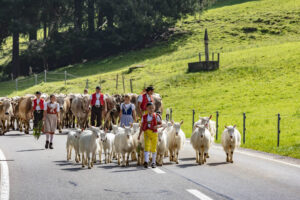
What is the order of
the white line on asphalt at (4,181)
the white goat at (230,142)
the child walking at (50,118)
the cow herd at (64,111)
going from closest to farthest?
1. the white line on asphalt at (4,181)
2. the white goat at (230,142)
3. the child walking at (50,118)
4. the cow herd at (64,111)

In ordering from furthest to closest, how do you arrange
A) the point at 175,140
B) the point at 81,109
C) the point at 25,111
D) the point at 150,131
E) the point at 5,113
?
the point at 81,109, the point at 25,111, the point at 5,113, the point at 175,140, the point at 150,131

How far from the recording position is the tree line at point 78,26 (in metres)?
69.8

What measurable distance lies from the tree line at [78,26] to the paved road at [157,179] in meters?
54.2

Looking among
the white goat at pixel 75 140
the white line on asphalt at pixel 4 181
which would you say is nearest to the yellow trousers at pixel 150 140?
the white goat at pixel 75 140

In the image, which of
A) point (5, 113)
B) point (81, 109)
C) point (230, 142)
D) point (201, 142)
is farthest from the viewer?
point (81, 109)

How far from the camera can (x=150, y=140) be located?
1470cm

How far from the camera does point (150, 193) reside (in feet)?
34.1

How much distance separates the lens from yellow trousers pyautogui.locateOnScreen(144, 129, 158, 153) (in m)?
14.6

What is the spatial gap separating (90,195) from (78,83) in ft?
159

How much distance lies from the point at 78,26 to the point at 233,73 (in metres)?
30.1

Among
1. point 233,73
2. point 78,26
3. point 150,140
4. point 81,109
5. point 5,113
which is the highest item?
point 78,26

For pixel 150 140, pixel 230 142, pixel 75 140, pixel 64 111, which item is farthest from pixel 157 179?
pixel 64 111

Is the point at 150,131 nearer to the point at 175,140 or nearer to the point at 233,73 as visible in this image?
the point at 175,140

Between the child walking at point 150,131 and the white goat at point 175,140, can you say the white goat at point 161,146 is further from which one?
the white goat at point 175,140
